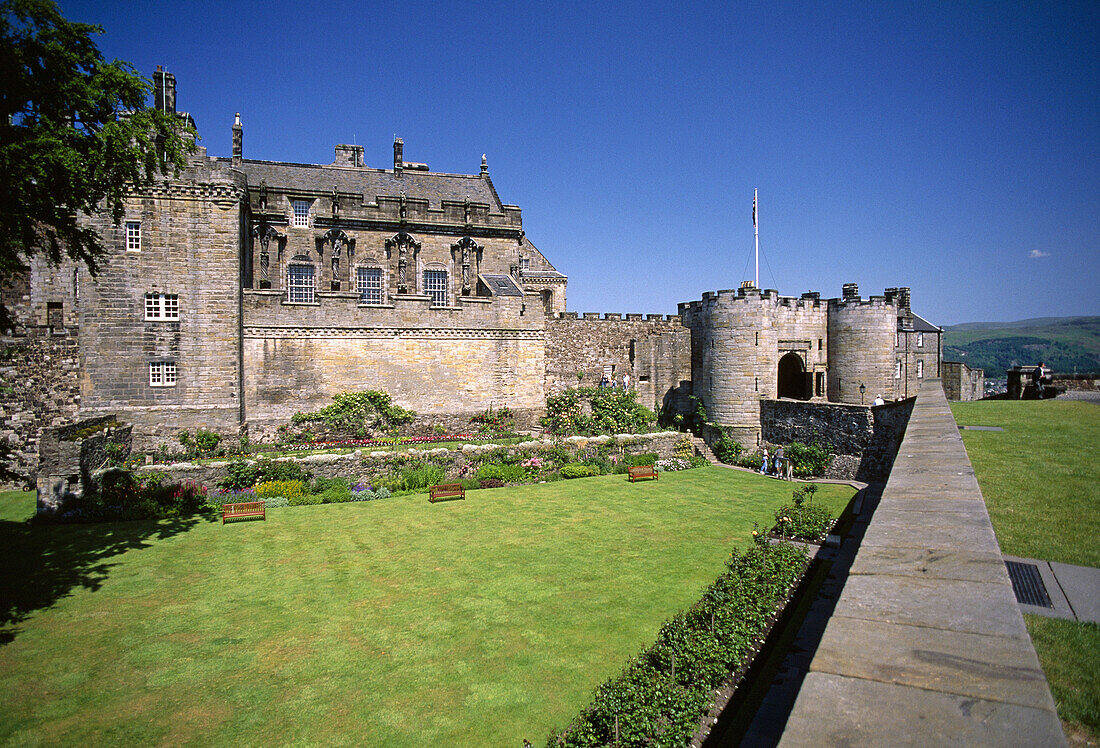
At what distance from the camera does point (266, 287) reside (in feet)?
100

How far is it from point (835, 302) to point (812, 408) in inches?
293

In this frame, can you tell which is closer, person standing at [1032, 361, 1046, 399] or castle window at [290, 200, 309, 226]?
person standing at [1032, 361, 1046, 399]

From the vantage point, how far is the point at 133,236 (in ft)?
75.8

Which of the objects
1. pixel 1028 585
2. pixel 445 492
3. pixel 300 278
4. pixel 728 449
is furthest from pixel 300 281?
pixel 1028 585

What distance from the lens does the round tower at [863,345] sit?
29.4 m

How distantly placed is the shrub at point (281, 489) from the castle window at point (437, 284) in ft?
51.7

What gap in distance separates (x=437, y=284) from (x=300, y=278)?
7463mm

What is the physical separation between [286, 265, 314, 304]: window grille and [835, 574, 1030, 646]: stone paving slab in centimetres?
3267

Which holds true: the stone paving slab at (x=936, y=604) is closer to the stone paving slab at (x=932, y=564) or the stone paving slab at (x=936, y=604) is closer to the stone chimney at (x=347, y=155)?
the stone paving slab at (x=932, y=564)

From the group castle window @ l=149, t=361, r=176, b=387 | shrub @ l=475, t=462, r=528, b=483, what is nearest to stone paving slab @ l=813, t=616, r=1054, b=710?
shrub @ l=475, t=462, r=528, b=483

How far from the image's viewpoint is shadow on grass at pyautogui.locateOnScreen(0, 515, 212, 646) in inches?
464

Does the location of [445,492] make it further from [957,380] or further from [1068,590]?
[957,380]

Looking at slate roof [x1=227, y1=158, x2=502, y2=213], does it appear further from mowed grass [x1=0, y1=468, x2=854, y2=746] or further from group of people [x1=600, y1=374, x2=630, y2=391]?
mowed grass [x1=0, y1=468, x2=854, y2=746]

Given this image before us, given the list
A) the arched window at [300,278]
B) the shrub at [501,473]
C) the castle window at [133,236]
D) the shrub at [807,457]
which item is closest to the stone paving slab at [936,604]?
the shrub at [501,473]
